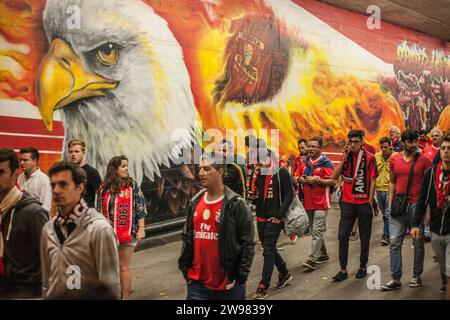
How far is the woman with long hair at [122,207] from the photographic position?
21.9ft

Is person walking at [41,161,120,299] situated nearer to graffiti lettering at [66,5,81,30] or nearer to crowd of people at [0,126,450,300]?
crowd of people at [0,126,450,300]

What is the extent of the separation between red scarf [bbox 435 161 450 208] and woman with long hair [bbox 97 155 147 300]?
341 centimetres

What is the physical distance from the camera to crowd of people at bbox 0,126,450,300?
3.84 meters

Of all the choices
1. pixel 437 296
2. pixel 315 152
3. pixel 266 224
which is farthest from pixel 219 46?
pixel 437 296

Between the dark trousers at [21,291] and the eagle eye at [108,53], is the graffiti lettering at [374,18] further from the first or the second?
the dark trousers at [21,291]

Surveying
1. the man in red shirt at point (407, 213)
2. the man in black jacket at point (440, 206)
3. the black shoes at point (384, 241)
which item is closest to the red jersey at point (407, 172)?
the man in red shirt at point (407, 213)

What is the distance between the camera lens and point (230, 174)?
6.20m

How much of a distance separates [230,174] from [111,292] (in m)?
2.60

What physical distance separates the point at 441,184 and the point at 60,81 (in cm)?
625

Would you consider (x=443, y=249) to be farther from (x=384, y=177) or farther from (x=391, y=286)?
(x=384, y=177)

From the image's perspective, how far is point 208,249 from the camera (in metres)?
4.67

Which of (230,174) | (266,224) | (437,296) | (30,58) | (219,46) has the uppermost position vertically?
(219,46)

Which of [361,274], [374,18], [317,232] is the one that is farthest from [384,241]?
[374,18]

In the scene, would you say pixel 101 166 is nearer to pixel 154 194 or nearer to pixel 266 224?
pixel 154 194
